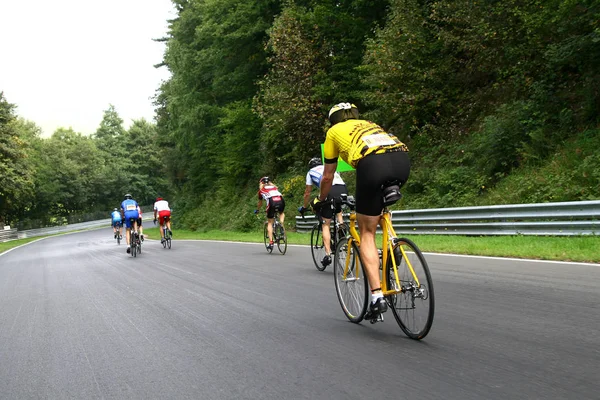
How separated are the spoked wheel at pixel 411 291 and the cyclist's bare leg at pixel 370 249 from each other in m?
0.12

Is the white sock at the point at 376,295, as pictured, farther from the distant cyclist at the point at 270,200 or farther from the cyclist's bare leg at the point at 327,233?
the distant cyclist at the point at 270,200

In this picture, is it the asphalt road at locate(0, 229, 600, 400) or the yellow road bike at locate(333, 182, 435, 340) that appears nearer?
the asphalt road at locate(0, 229, 600, 400)

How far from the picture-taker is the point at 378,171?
4.47 m

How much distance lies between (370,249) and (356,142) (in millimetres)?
944

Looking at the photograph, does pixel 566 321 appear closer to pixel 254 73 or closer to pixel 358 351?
pixel 358 351

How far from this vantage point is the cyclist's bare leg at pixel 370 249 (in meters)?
4.74

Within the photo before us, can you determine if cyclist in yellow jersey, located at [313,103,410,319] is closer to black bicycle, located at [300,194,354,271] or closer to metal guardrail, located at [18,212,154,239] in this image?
black bicycle, located at [300,194,354,271]

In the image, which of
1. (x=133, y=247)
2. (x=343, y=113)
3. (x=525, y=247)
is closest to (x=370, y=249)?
(x=343, y=113)

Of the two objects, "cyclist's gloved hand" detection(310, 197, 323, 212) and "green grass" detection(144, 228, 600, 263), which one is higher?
"cyclist's gloved hand" detection(310, 197, 323, 212)

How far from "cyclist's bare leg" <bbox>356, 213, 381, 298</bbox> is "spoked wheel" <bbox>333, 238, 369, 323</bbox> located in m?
0.16

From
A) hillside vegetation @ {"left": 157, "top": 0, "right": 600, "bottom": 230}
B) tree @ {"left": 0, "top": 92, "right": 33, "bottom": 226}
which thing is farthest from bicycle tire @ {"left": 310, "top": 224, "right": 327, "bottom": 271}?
tree @ {"left": 0, "top": 92, "right": 33, "bottom": 226}

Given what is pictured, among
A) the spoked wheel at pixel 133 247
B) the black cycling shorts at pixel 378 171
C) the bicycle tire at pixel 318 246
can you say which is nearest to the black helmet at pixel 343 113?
the black cycling shorts at pixel 378 171

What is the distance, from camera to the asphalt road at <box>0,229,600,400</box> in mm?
3619

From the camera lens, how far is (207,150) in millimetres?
38000
